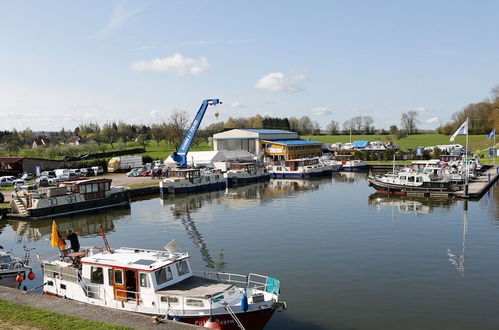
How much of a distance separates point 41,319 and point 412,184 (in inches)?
1896

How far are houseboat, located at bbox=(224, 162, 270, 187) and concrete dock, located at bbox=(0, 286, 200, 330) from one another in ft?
180

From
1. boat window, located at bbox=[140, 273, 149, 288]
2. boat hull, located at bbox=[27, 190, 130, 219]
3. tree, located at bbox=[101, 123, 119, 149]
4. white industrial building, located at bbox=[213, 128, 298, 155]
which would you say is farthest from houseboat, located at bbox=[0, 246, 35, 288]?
tree, located at bbox=[101, 123, 119, 149]

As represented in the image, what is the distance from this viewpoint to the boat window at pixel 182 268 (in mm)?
18002

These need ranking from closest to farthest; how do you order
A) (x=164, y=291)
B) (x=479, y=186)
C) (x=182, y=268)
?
(x=164, y=291)
(x=182, y=268)
(x=479, y=186)

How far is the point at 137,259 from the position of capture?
18047 mm

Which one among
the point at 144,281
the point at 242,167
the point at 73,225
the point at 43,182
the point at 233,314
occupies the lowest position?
the point at 73,225

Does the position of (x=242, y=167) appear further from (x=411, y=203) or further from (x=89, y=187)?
(x=411, y=203)

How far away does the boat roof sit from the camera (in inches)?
680

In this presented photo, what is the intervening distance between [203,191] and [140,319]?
49.6m

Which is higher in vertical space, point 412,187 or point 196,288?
point 412,187

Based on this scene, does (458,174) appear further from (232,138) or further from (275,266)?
(232,138)

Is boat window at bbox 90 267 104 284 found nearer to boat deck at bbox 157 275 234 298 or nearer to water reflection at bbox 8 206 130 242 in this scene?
boat deck at bbox 157 275 234 298

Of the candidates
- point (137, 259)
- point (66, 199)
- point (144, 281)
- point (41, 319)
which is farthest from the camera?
point (66, 199)

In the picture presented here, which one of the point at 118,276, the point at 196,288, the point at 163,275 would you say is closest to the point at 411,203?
the point at 196,288
